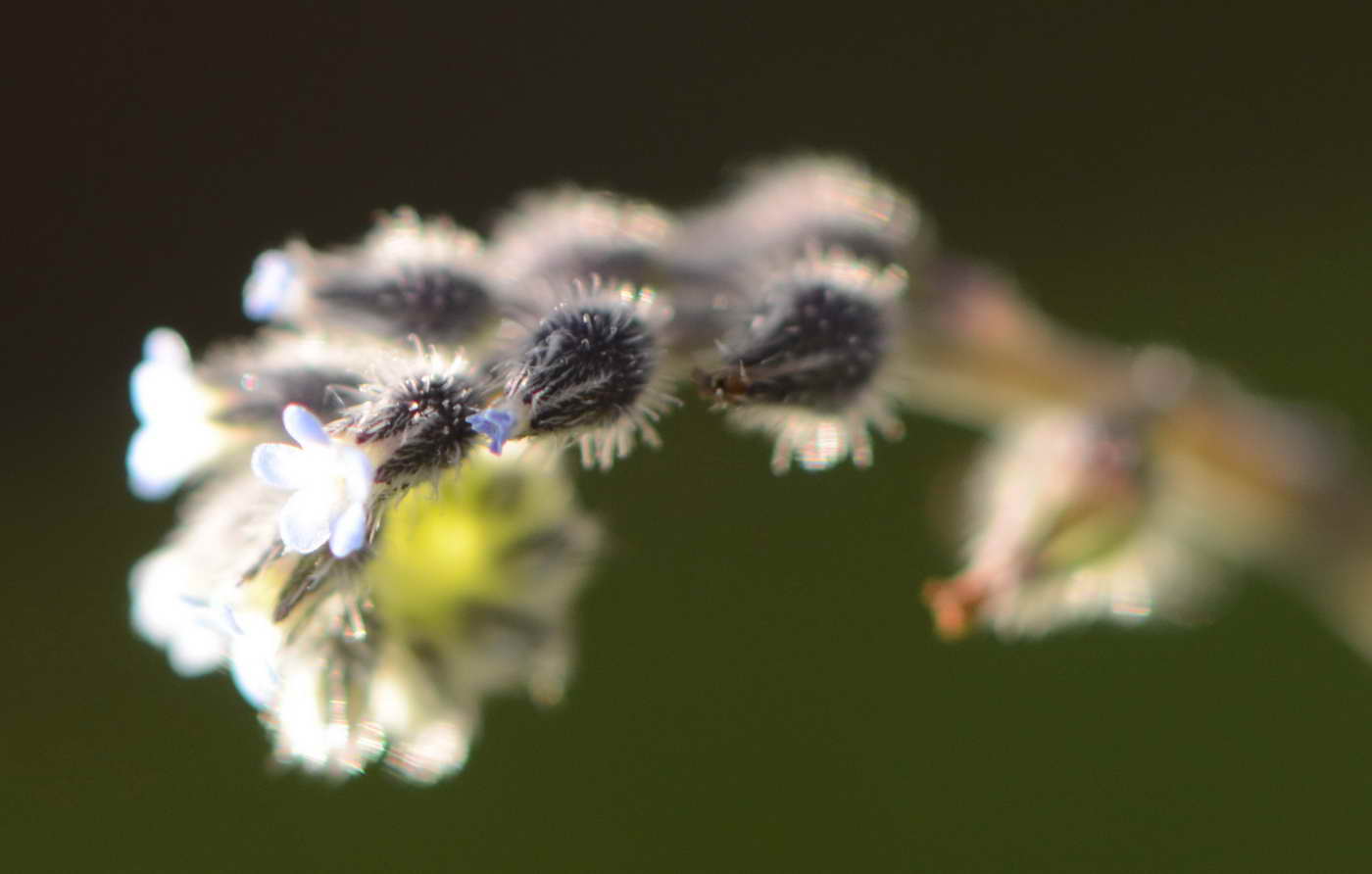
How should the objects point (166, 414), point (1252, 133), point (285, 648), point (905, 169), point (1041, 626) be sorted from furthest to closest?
point (905, 169) < point (1252, 133) < point (1041, 626) < point (166, 414) < point (285, 648)

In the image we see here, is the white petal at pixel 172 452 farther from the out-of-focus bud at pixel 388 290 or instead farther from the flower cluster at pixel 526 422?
the out-of-focus bud at pixel 388 290

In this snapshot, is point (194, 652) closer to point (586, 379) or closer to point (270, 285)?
point (270, 285)

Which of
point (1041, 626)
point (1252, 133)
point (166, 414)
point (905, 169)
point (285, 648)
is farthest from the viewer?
point (905, 169)

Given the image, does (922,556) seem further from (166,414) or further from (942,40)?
(166,414)

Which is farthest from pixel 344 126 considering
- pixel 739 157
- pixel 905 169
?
pixel 905 169

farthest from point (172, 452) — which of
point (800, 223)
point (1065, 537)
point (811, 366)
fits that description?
point (1065, 537)

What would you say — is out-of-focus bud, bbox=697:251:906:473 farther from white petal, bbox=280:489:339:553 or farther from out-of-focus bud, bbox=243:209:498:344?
white petal, bbox=280:489:339:553

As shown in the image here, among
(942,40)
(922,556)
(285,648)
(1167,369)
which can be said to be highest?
(942,40)
